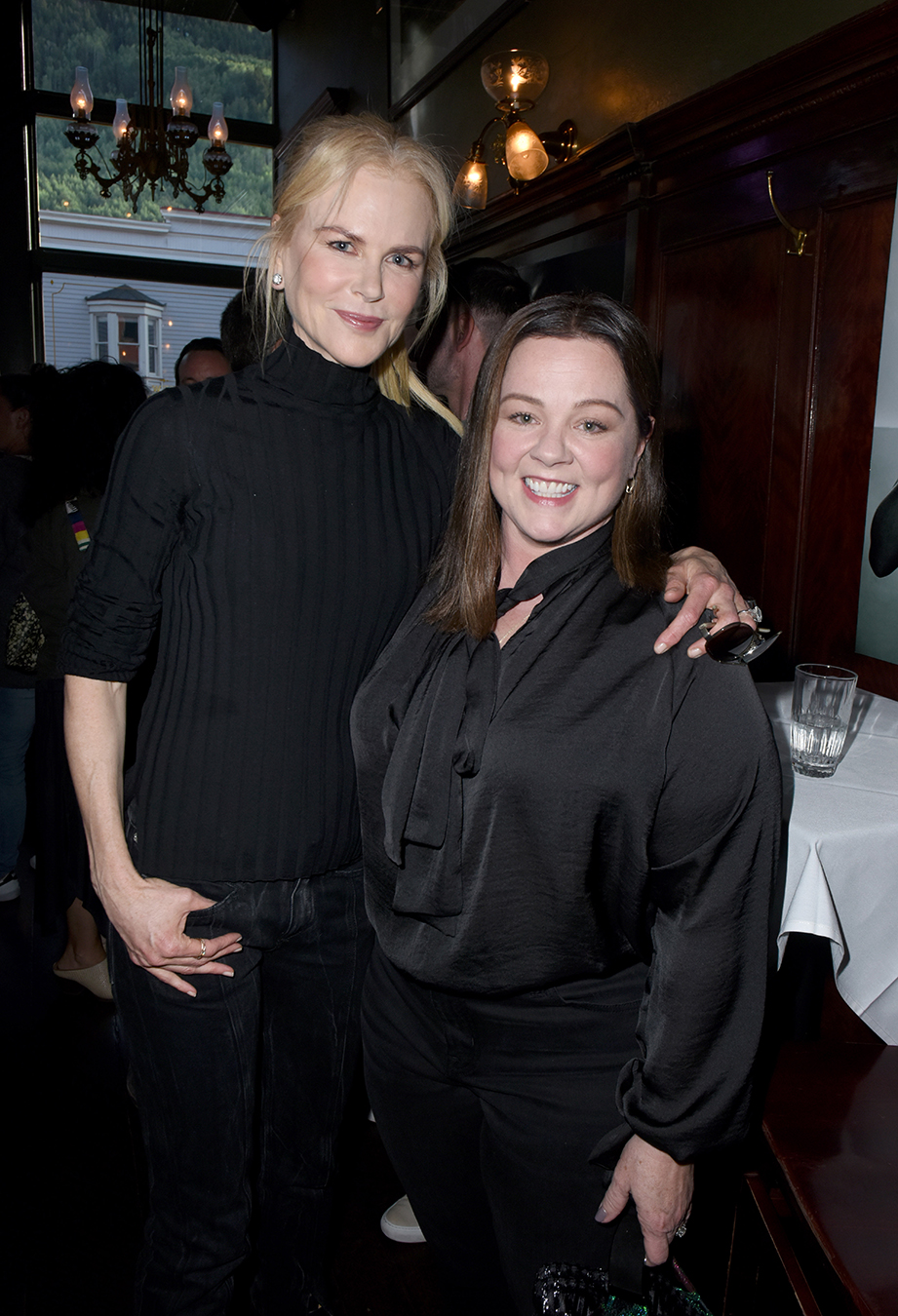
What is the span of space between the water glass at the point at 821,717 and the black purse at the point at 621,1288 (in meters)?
0.95

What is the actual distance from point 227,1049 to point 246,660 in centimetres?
53

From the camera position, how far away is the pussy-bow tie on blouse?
3.63ft

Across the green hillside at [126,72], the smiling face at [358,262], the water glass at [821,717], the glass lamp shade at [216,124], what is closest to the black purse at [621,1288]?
the water glass at [821,717]

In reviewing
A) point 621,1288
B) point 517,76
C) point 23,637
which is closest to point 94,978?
point 23,637

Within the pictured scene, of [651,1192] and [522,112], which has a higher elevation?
[522,112]

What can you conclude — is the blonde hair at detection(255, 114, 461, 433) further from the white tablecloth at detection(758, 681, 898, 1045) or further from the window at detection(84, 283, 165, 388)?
the window at detection(84, 283, 165, 388)

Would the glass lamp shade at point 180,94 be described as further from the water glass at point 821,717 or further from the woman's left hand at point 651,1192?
the woman's left hand at point 651,1192

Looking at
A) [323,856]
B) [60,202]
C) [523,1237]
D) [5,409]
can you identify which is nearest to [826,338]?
[323,856]

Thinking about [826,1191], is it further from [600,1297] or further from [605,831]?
[605,831]

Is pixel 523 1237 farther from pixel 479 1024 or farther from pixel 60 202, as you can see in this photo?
pixel 60 202

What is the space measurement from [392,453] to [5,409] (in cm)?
259

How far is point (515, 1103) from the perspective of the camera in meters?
1.13

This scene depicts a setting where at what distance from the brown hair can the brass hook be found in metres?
1.78

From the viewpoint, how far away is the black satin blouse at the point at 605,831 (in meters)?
1.00
